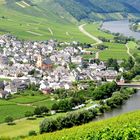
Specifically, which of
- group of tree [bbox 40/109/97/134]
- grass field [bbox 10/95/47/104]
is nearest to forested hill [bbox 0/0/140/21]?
grass field [bbox 10/95/47/104]

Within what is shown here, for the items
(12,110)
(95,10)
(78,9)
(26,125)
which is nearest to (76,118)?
(26,125)

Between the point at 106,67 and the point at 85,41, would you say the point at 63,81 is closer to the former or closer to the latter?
the point at 106,67

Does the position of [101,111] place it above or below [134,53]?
below

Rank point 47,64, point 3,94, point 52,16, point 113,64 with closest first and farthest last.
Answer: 1. point 3,94
2. point 113,64
3. point 47,64
4. point 52,16

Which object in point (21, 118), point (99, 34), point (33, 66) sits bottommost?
point (21, 118)

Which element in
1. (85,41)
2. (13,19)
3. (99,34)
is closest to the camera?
(85,41)

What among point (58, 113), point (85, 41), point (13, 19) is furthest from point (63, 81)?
point (13, 19)

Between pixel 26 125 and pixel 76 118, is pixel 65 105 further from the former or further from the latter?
pixel 76 118
